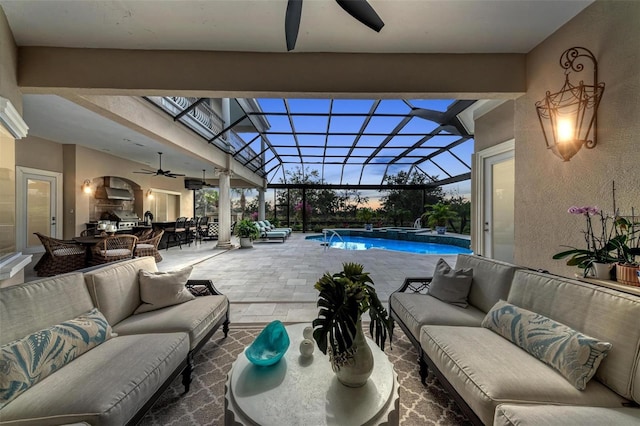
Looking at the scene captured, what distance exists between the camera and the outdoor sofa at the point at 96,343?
1.21 metres

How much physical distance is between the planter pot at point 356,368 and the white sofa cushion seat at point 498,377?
0.58 m

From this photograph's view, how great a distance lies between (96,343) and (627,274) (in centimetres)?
339

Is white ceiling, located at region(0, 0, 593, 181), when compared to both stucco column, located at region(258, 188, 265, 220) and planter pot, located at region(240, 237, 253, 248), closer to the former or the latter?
planter pot, located at region(240, 237, 253, 248)

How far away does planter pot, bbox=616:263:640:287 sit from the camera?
157cm

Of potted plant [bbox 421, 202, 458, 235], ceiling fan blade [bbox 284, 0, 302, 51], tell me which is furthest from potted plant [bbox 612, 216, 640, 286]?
potted plant [bbox 421, 202, 458, 235]

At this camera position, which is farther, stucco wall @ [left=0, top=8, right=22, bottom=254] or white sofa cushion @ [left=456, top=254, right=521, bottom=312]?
stucco wall @ [left=0, top=8, right=22, bottom=254]

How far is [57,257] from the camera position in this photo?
16.1 feet

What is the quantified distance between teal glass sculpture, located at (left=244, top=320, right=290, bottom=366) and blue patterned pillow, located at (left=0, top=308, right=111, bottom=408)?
1016 millimetres

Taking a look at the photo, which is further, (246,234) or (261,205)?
(261,205)

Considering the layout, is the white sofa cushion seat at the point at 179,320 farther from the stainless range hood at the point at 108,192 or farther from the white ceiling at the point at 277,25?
the stainless range hood at the point at 108,192

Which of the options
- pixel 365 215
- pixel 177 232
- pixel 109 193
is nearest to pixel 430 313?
pixel 177 232

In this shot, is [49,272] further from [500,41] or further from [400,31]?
[500,41]

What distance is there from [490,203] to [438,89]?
245 centimetres

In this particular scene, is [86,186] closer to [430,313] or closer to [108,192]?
[108,192]
